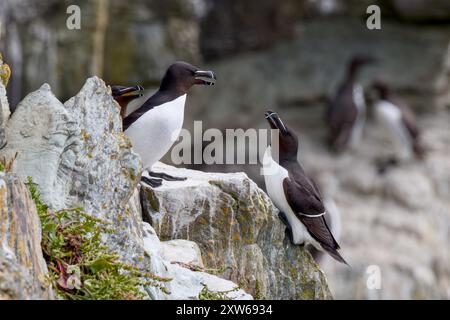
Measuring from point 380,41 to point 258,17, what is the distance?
234 cm

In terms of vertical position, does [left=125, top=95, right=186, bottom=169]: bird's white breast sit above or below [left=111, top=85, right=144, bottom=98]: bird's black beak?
below

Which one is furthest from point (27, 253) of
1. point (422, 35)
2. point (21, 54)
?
point (422, 35)

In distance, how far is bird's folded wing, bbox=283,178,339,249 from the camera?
7000 mm

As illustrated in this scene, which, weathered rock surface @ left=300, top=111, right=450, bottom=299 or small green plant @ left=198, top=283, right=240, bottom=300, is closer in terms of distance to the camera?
small green plant @ left=198, top=283, right=240, bottom=300

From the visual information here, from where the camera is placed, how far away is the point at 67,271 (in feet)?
15.6

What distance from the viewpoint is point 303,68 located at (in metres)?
18.5

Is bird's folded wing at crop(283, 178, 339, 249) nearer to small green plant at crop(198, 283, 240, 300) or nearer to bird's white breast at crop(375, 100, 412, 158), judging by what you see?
small green plant at crop(198, 283, 240, 300)

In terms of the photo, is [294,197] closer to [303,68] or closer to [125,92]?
[125,92]

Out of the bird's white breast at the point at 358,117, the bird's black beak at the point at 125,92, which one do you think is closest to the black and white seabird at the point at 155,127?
the bird's black beak at the point at 125,92

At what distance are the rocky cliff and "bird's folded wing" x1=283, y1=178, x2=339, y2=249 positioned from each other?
0.82 feet

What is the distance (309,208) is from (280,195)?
22 cm

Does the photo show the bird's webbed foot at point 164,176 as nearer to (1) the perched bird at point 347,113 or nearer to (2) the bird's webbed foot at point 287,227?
(2) the bird's webbed foot at point 287,227

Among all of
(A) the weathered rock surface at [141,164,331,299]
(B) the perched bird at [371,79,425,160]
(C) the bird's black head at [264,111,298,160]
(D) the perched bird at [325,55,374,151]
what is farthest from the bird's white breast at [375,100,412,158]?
(A) the weathered rock surface at [141,164,331,299]

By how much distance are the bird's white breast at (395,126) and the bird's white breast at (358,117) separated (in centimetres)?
29
